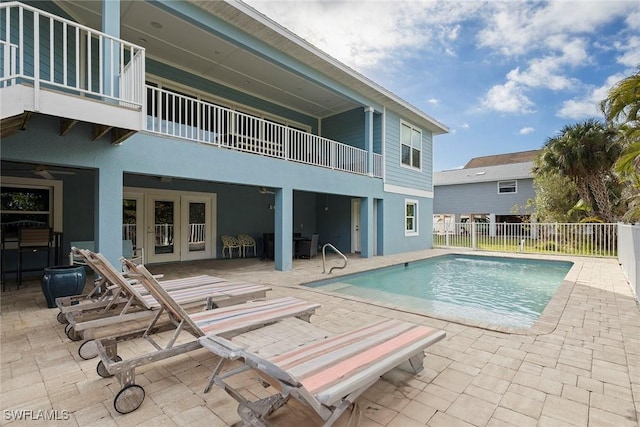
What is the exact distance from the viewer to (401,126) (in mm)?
12781

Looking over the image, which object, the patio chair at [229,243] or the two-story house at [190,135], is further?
the patio chair at [229,243]

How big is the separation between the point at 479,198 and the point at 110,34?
23849 mm

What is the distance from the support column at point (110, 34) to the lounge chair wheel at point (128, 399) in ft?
15.3

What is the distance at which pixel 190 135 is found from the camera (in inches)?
331

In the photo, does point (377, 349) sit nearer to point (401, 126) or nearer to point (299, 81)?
point (299, 81)

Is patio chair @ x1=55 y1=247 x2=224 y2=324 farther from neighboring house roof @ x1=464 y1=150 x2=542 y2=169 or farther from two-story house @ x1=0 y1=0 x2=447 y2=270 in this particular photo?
neighboring house roof @ x1=464 y1=150 x2=542 y2=169

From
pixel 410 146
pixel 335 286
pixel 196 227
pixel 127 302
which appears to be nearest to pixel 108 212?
pixel 127 302

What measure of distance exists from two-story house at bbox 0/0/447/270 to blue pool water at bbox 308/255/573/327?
2028 mm

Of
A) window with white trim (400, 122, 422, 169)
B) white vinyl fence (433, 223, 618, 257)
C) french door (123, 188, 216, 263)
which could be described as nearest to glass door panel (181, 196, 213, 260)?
french door (123, 188, 216, 263)

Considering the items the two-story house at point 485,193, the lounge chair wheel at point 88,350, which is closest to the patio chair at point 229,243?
the lounge chair wheel at point 88,350

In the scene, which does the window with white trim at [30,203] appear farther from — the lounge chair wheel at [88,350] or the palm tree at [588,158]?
the palm tree at [588,158]

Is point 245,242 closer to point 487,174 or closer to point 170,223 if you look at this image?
point 170,223

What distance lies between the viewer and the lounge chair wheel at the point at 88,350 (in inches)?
119

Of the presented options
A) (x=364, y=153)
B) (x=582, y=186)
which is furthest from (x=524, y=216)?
(x=364, y=153)
